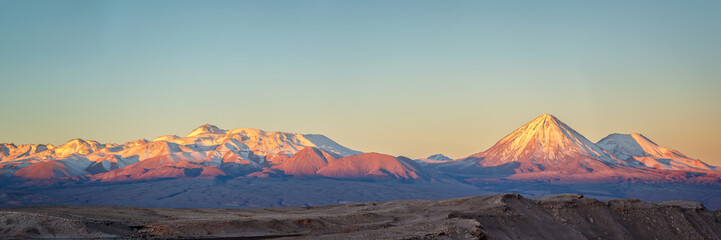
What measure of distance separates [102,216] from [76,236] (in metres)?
15.0

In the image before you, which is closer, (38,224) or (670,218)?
(38,224)

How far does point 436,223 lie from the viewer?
4831cm

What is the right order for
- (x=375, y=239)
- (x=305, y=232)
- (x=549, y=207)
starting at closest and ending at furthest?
1. (x=375, y=239)
2. (x=305, y=232)
3. (x=549, y=207)

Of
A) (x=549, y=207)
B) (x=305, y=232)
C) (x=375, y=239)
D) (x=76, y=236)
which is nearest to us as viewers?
(x=375, y=239)

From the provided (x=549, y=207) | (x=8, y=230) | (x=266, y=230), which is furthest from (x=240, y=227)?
(x=549, y=207)

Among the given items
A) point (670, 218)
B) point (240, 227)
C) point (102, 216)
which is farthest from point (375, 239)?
point (670, 218)

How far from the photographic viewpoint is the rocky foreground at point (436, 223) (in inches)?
1811

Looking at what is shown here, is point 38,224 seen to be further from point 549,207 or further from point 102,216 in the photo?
point 549,207

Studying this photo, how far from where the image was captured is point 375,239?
133 feet

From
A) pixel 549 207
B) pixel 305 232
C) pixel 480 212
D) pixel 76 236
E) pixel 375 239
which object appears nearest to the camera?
pixel 375 239

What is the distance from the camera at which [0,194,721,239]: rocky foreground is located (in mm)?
46000

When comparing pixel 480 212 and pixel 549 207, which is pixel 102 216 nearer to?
pixel 480 212

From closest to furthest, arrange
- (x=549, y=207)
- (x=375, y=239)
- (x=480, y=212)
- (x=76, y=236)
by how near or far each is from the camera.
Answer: (x=375, y=239), (x=76, y=236), (x=480, y=212), (x=549, y=207)

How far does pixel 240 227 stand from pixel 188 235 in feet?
13.6
